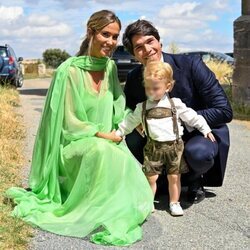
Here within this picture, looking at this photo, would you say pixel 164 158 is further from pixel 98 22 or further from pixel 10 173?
pixel 10 173

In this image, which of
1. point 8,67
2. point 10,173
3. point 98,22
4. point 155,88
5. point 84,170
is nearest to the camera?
point 84,170

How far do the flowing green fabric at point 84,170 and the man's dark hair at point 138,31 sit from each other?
0.81 feet

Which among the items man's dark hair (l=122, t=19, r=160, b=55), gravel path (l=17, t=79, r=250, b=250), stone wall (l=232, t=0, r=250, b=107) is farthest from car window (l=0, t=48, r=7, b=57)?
man's dark hair (l=122, t=19, r=160, b=55)


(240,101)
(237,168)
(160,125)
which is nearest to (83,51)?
(160,125)

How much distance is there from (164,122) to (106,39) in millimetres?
814

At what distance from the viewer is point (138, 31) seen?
4.56m

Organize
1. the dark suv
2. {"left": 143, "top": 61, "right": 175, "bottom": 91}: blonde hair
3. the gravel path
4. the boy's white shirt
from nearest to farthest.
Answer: the gravel path, {"left": 143, "top": 61, "right": 175, "bottom": 91}: blonde hair, the boy's white shirt, the dark suv

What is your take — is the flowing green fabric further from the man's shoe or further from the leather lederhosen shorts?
the man's shoe

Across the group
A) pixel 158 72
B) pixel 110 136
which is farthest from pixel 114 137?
pixel 158 72

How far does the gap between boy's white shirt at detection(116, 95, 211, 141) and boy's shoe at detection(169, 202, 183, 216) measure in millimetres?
568

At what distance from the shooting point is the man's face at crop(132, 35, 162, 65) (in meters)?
4.57

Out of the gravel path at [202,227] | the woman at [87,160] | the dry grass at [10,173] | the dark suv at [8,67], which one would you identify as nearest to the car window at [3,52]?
the dark suv at [8,67]

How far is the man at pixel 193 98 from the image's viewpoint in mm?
4625

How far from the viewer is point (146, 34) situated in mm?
4559
